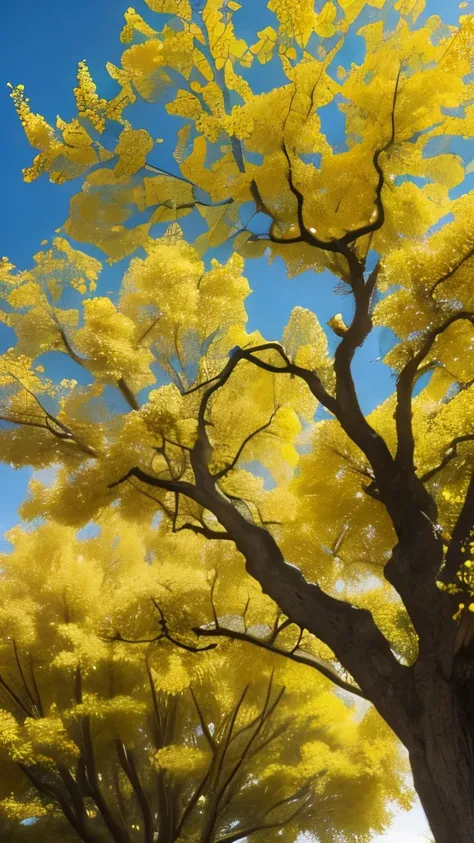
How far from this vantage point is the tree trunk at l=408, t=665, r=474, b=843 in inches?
119

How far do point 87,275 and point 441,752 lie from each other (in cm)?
535

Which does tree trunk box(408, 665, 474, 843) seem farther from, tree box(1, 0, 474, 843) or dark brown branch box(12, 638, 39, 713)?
dark brown branch box(12, 638, 39, 713)

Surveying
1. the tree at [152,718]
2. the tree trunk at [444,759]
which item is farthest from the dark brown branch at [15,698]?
the tree trunk at [444,759]

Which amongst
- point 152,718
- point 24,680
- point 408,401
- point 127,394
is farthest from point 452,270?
point 152,718

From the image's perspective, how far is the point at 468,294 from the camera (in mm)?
4445

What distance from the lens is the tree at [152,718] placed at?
231 inches

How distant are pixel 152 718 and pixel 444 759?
19.7 ft

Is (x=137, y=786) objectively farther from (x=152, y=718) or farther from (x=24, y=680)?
(x=24, y=680)

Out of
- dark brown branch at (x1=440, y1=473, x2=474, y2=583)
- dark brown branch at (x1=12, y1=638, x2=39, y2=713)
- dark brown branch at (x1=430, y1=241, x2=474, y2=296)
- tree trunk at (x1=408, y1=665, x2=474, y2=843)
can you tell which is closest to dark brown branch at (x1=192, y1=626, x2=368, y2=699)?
tree trunk at (x1=408, y1=665, x2=474, y2=843)

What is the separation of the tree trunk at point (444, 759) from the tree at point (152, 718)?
2.44 metres

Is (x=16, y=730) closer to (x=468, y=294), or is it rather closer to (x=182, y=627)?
(x=182, y=627)

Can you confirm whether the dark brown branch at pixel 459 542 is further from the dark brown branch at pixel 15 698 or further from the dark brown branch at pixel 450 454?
the dark brown branch at pixel 15 698

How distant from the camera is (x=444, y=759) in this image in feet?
10.4

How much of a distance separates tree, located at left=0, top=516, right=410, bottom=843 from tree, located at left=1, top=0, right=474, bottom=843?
3.93 ft
